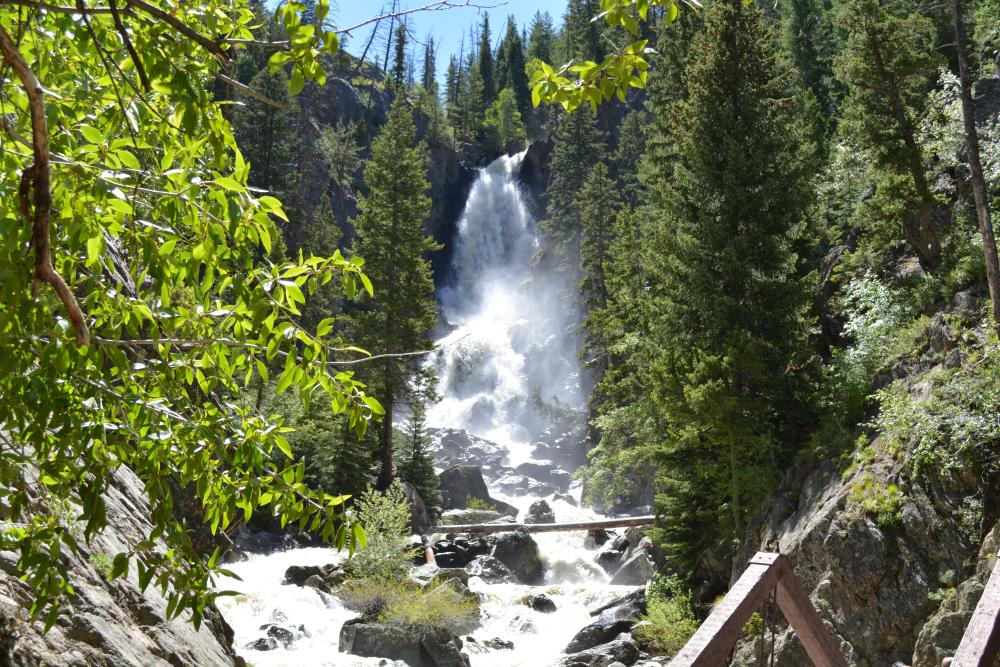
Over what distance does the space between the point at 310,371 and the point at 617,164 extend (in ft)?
184

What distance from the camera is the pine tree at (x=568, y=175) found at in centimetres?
4744

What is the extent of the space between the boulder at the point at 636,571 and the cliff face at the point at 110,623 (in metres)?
16.6

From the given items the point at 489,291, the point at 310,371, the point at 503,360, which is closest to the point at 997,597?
the point at 310,371

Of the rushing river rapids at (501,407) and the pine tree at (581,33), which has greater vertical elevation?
the pine tree at (581,33)

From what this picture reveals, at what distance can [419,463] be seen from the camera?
29.7m

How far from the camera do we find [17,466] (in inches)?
81.7

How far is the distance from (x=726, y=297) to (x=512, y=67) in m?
71.8

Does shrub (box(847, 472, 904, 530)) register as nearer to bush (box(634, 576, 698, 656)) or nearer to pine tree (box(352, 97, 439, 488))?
bush (box(634, 576, 698, 656))

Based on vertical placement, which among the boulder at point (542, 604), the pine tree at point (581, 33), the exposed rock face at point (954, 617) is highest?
the pine tree at point (581, 33)

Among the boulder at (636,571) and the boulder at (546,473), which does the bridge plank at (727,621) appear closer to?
the boulder at (636,571)

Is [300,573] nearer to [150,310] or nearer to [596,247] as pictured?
[150,310]

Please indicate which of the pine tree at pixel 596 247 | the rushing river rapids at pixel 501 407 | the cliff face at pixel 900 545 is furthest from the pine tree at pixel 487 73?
the cliff face at pixel 900 545

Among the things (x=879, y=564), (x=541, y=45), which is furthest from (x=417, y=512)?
(x=541, y=45)

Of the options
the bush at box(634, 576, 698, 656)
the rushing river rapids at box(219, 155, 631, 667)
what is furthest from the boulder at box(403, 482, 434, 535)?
the bush at box(634, 576, 698, 656)
